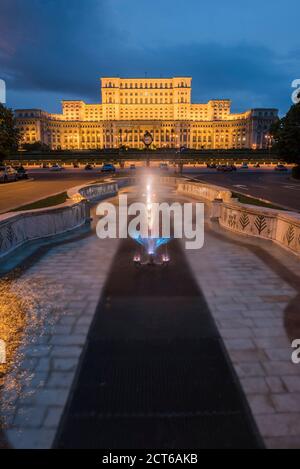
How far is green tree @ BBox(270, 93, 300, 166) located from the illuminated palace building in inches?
4999

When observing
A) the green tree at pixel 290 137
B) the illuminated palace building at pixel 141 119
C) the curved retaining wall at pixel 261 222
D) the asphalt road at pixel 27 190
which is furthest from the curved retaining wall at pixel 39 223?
the illuminated palace building at pixel 141 119

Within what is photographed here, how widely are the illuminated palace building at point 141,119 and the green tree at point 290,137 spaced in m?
127

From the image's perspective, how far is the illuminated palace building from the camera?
162 meters

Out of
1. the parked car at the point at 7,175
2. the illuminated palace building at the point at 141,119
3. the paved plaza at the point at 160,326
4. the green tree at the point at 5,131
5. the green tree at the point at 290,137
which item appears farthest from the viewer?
the illuminated palace building at the point at 141,119

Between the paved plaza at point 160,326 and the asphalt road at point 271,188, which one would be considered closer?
the paved plaza at point 160,326

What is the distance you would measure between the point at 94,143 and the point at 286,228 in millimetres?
170773

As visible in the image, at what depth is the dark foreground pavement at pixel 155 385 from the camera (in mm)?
3156

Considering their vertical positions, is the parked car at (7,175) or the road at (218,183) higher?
the parked car at (7,175)

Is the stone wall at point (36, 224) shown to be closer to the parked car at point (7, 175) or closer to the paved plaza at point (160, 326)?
the paved plaza at point (160, 326)

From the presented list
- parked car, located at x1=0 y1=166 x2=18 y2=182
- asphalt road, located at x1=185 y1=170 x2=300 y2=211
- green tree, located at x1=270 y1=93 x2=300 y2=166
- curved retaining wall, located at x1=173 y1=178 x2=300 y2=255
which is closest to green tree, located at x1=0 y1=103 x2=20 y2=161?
curved retaining wall, located at x1=173 y1=178 x2=300 y2=255

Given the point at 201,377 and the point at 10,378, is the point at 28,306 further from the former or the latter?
the point at 201,377

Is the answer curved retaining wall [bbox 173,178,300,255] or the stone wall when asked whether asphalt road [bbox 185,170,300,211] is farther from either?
the stone wall
